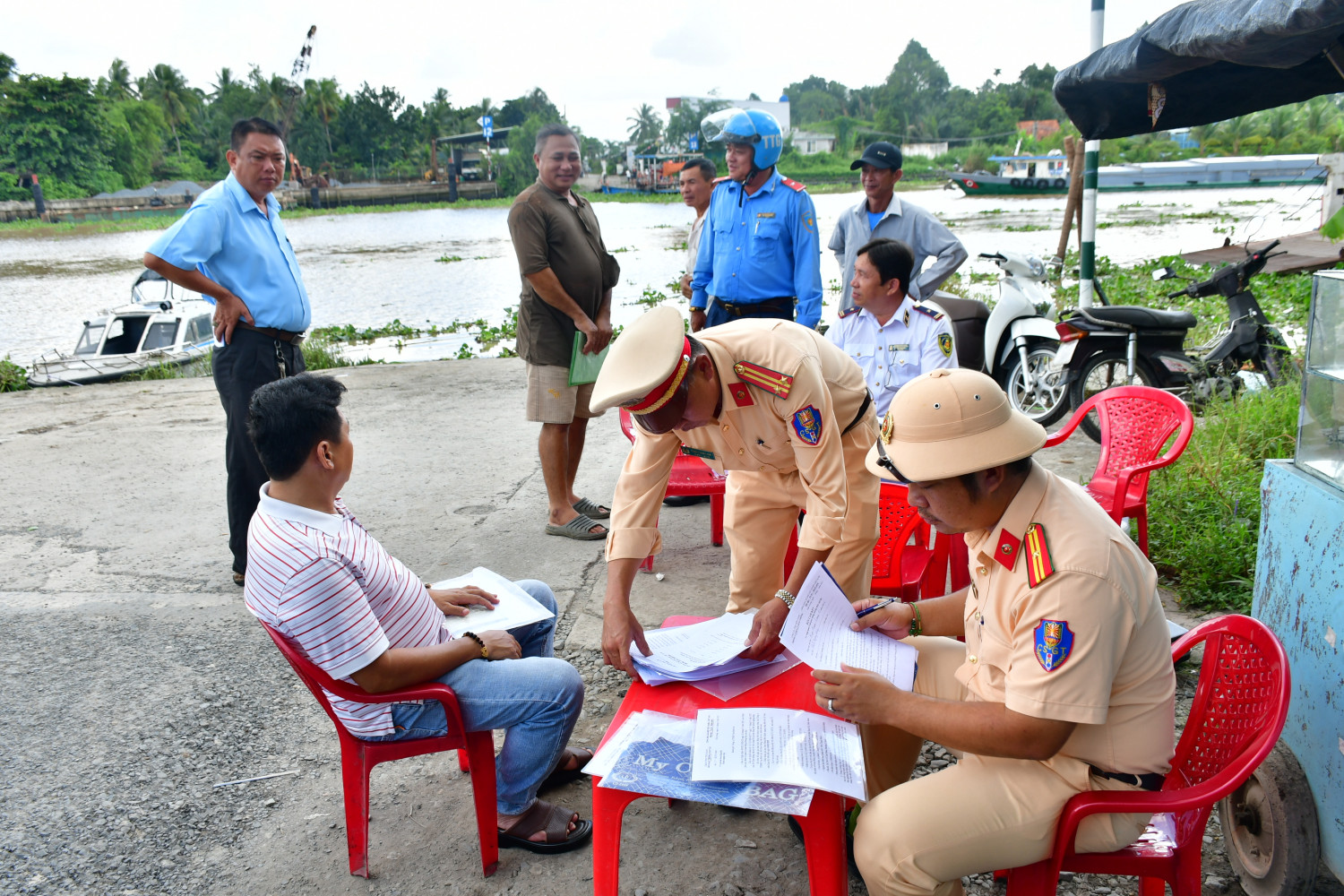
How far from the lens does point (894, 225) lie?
4.59m

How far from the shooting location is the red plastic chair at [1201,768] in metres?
1.43

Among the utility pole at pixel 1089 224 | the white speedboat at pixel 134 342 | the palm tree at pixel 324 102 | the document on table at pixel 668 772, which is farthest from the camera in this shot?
the palm tree at pixel 324 102

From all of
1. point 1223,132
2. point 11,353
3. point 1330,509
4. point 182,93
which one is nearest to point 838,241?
point 1330,509

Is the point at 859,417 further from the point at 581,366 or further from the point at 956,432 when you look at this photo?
the point at 581,366

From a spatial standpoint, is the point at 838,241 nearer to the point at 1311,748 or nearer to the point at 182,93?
the point at 1311,748

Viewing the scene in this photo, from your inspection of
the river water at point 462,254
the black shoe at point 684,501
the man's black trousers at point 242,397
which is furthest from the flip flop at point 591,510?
the river water at point 462,254

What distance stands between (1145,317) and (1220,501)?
5.57ft

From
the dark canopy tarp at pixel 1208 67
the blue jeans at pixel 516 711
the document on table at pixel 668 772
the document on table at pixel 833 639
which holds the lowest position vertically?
the blue jeans at pixel 516 711

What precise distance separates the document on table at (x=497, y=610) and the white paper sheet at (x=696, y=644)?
376 millimetres

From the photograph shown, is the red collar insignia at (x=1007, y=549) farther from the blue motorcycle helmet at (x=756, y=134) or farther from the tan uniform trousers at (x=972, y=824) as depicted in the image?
the blue motorcycle helmet at (x=756, y=134)

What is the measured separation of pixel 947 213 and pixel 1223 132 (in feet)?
73.9

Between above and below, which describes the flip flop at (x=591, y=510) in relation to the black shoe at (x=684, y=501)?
above

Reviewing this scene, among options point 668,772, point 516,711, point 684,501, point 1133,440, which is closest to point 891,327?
point 1133,440

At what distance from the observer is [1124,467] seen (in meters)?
3.06
